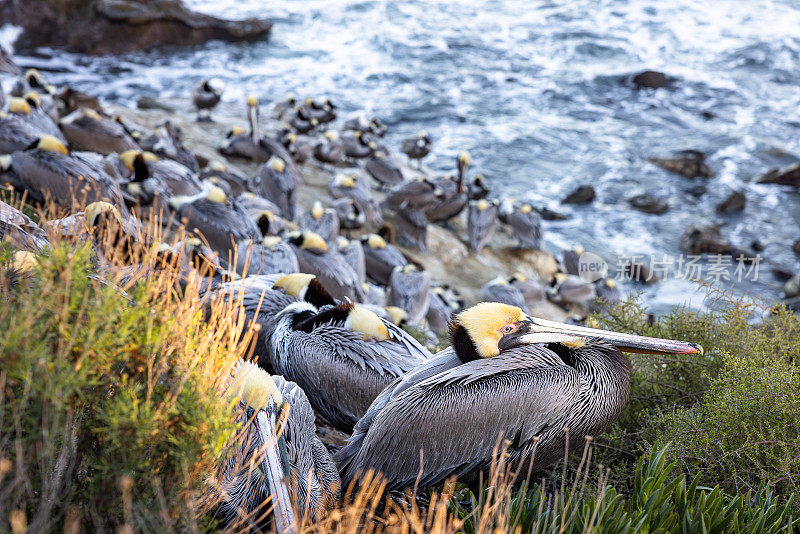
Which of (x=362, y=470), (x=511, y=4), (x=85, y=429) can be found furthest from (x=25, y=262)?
(x=511, y=4)

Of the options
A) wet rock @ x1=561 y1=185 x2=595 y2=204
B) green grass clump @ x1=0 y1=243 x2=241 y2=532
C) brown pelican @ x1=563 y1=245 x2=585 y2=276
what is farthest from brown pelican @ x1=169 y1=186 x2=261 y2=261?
wet rock @ x1=561 y1=185 x2=595 y2=204

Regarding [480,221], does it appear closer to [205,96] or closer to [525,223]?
[525,223]

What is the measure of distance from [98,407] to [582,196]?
1285 centimetres

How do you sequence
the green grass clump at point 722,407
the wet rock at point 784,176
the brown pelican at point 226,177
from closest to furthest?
the green grass clump at point 722,407
the brown pelican at point 226,177
the wet rock at point 784,176

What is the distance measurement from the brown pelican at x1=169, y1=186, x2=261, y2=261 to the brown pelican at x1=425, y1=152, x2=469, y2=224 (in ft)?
15.7

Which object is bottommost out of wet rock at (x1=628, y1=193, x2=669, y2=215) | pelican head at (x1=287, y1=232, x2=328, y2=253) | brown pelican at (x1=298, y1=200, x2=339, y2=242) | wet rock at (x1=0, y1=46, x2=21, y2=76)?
wet rock at (x1=628, y1=193, x2=669, y2=215)

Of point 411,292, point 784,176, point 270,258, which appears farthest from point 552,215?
point 270,258

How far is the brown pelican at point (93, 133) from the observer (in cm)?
877

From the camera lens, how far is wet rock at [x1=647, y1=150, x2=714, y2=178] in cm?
1470

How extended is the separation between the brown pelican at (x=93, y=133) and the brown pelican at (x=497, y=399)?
706 centimetres

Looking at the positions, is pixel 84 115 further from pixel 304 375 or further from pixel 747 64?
pixel 747 64

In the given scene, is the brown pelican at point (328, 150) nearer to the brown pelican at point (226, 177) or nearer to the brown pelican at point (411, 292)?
A: the brown pelican at point (226, 177)

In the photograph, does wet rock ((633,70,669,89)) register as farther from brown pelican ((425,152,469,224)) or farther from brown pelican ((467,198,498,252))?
brown pelican ((467,198,498,252))

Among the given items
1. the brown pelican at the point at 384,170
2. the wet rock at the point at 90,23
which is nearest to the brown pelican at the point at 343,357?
the brown pelican at the point at 384,170
